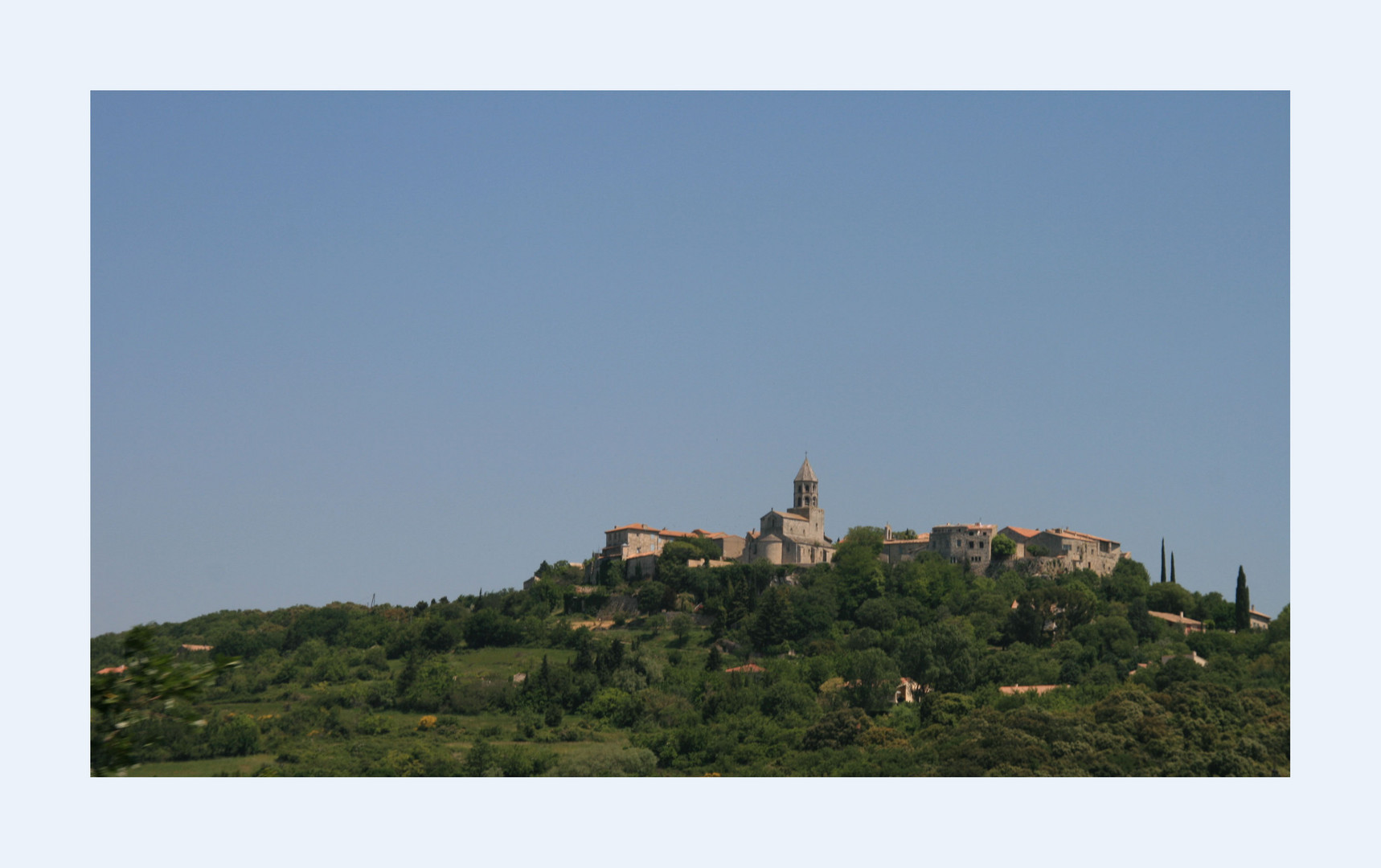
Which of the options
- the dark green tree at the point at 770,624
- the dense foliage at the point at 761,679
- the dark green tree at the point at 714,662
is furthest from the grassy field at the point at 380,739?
the dark green tree at the point at 770,624

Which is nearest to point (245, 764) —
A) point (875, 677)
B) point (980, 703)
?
point (875, 677)

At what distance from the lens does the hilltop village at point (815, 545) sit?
56.8 m

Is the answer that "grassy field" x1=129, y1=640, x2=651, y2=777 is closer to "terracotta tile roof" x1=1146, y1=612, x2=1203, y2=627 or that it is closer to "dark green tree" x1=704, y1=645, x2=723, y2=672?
"dark green tree" x1=704, y1=645, x2=723, y2=672

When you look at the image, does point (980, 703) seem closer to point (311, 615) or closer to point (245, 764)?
point (245, 764)

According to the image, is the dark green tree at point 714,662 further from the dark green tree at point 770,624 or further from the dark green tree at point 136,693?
the dark green tree at point 136,693

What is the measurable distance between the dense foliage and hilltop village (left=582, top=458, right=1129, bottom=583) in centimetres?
118

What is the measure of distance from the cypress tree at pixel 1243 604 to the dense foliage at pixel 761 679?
984 mm

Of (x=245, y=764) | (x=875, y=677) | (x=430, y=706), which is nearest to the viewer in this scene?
(x=245, y=764)

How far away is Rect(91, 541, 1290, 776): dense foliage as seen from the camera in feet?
106

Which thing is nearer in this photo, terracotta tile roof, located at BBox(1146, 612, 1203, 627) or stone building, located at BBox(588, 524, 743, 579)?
terracotta tile roof, located at BBox(1146, 612, 1203, 627)

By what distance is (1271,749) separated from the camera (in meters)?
30.2

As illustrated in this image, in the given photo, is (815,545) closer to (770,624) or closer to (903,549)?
(903,549)

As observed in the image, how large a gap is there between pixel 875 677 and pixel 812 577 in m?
16.7

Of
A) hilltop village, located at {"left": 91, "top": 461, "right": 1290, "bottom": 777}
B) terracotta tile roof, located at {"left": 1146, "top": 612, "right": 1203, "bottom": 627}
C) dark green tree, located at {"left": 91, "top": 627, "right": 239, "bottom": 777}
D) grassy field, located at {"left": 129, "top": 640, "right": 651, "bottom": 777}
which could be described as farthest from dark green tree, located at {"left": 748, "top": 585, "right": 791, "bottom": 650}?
dark green tree, located at {"left": 91, "top": 627, "right": 239, "bottom": 777}
